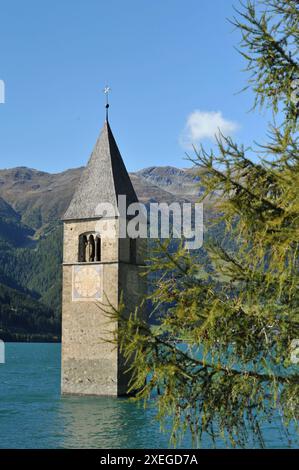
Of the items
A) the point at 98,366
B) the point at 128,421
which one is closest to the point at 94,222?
the point at 98,366

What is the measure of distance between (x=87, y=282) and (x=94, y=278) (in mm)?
469

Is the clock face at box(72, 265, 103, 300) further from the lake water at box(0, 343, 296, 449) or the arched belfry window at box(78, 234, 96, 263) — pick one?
the lake water at box(0, 343, 296, 449)

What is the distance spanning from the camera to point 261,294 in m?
8.13

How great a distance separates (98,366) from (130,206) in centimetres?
808

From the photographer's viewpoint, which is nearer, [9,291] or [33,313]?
[33,313]

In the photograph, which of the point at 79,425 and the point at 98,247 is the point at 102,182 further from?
the point at 79,425

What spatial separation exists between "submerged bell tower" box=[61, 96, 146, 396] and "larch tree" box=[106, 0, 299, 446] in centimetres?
2331

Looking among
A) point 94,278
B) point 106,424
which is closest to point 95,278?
point 94,278

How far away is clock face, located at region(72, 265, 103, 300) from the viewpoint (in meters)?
33.3

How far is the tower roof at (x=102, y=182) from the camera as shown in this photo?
113 feet

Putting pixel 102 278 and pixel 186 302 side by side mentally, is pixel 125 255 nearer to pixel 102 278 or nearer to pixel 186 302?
pixel 102 278

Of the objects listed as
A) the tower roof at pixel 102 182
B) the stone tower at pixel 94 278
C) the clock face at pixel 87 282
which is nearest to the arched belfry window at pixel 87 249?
the stone tower at pixel 94 278

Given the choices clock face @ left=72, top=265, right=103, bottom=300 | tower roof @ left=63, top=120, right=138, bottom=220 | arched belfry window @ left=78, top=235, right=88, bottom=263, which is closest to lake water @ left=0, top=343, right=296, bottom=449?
clock face @ left=72, top=265, right=103, bottom=300

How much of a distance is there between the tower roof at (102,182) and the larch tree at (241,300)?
83.2ft
